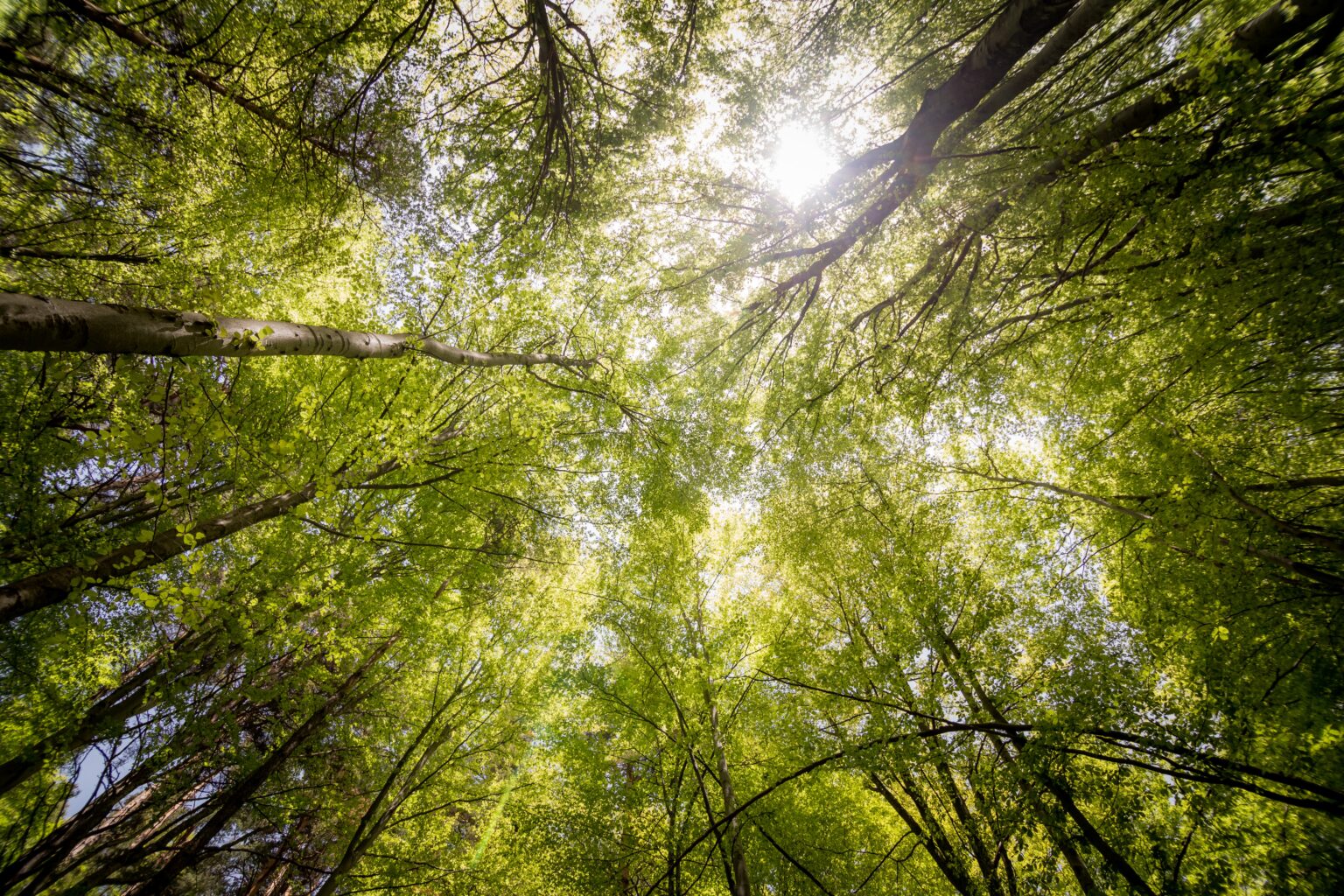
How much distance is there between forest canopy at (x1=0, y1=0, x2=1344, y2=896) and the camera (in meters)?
3.20

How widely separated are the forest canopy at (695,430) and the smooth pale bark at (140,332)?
0.08ft

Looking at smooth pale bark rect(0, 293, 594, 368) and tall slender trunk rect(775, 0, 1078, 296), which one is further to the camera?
tall slender trunk rect(775, 0, 1078, 296)

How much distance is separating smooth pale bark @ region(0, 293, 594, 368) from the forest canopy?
0.02 metres

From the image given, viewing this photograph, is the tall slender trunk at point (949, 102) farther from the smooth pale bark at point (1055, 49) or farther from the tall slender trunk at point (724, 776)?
the tall slender trunk at point (724, 776)

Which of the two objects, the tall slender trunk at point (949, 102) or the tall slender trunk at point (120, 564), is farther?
the tall slender trunk at point (120, 564)

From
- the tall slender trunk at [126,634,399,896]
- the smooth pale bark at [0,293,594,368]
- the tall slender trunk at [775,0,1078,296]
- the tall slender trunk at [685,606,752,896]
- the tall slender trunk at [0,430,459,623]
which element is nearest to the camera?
the smooth pale bark at [0,293,594,368]

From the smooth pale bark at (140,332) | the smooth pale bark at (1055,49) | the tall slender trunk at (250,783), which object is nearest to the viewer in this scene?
the smooth pale bark at (140,332)

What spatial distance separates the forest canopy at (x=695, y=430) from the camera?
3.20 meters

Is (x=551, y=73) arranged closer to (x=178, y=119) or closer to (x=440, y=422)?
(x=440, y=422)

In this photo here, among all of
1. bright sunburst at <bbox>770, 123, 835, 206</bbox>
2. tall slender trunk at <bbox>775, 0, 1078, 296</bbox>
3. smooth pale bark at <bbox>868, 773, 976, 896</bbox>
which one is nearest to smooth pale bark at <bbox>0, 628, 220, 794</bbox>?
smooth pale bark at <bbox>868, 773, 976, 896</bbox>

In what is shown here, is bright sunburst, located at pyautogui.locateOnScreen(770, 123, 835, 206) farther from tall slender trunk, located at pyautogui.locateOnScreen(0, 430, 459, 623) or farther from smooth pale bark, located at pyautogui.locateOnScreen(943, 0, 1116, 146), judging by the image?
tall slender trunk, located at pyautogui.locateOnScreen(0, 430, 459, 623)

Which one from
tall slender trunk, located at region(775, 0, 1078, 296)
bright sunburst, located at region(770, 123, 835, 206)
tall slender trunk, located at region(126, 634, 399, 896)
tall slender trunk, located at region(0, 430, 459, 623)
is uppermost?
bright sunburst, located at region(770, 123, 835, 206)

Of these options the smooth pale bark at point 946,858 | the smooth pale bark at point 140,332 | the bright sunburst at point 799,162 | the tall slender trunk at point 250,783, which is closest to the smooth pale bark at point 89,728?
the tall slender trunk at point 250,783

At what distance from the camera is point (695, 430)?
7.18 metres
